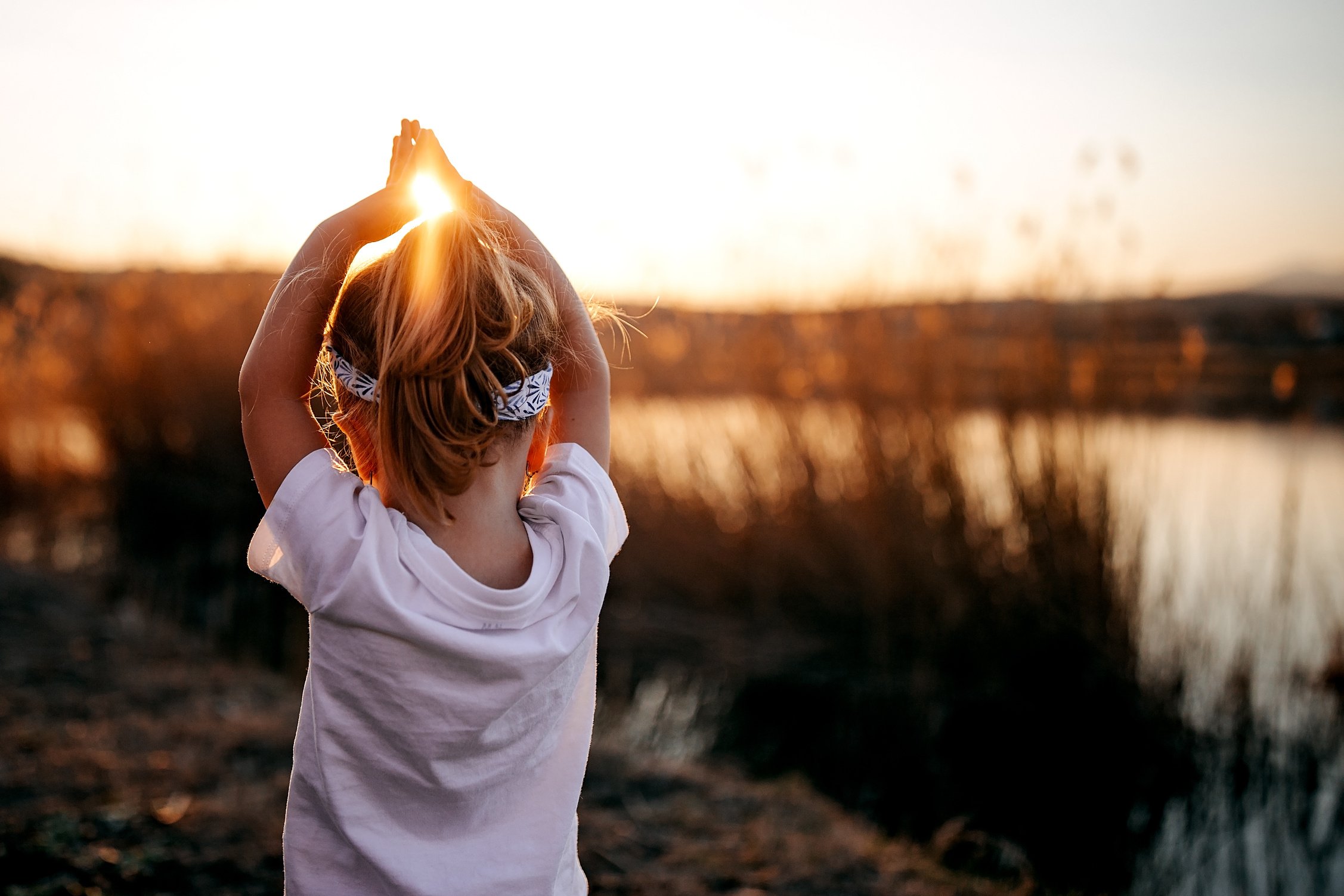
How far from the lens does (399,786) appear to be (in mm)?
1091

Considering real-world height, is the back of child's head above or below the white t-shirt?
above

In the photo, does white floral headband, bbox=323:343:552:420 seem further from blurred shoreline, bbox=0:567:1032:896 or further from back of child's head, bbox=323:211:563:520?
blurred shoreline, bbox=0:567:1032:896

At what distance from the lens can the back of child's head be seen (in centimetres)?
103

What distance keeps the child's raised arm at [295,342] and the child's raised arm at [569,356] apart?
0.11m

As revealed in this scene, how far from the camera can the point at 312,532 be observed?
104cm

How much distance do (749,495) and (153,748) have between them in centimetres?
272

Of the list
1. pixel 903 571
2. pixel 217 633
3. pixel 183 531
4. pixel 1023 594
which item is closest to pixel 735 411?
pixel 903 571

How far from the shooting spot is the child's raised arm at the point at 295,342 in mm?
1106

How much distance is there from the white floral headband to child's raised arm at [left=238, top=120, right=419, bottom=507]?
4 cm

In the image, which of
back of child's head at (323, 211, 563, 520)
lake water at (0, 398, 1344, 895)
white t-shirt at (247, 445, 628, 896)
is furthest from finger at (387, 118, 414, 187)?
lake water at (0, 398, 1344, 895)

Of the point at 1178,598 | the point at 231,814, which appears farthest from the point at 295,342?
the point at 1178,598

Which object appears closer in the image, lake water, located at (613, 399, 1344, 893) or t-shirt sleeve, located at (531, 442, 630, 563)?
t-shirt sleeve, located at (531, 442, 630, 563)

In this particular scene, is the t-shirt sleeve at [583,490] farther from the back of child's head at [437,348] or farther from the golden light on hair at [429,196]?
the golden light on hair at [429,196]

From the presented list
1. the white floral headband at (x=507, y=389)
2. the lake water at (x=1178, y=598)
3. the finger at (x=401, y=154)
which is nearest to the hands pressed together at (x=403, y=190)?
the finger at (x=401, y=154)
